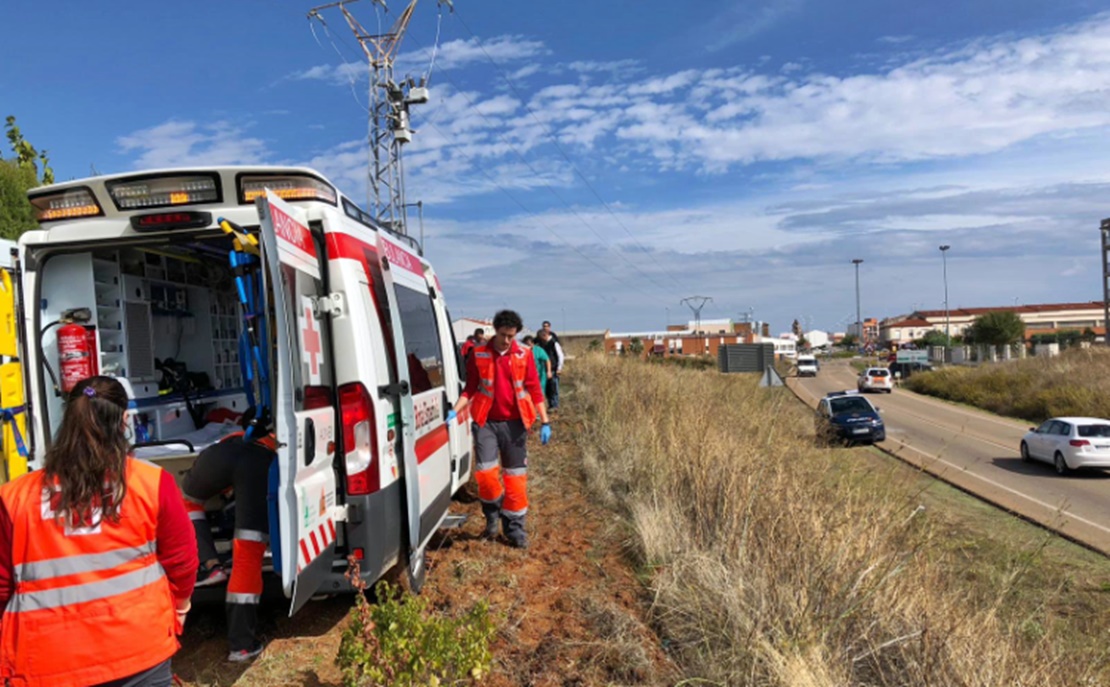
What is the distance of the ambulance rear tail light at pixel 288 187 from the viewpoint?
167 inches

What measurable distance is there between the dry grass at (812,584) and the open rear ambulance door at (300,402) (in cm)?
202

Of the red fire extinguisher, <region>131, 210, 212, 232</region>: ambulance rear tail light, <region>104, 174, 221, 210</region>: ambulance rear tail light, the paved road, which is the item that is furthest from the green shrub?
the paved road

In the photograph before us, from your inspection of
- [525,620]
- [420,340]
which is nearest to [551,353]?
[420,340]

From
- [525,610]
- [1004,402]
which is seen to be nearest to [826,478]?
[525,610]

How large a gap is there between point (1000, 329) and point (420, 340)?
77380mm

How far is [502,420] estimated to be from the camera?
20.7 feet

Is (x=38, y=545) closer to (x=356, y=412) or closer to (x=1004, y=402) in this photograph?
(x=356, y=412)

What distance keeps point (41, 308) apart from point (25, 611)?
2.85 meters

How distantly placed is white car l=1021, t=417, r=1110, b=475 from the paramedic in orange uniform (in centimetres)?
2381

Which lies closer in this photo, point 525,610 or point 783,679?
point 783,679

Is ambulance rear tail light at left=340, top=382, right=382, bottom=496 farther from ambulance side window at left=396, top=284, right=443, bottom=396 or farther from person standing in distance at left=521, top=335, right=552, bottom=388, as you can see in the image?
person standing in distance at left=521, top=335, right=552, bottom=388

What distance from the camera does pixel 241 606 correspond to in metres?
3.97

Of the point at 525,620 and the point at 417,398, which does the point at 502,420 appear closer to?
the point at 417,398

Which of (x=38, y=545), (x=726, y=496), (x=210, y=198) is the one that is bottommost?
→ (x=726, y=496)
